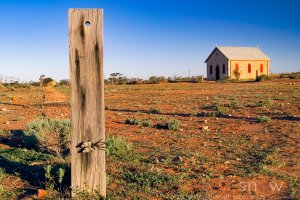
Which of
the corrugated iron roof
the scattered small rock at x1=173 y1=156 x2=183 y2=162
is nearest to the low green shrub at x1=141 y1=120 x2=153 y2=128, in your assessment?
the scattered small rock at x1=173 y1=156 x2=183 y2=162

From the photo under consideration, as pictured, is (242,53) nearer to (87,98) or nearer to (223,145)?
(223,145)

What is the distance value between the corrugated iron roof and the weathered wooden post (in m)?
40.7

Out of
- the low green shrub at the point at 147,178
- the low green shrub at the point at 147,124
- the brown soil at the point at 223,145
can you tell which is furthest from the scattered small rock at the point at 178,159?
the low green shrub at the point at 147,124

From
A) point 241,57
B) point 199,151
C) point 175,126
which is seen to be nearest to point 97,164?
point 199,151

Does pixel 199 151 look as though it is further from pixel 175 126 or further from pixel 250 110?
pixel 250 110

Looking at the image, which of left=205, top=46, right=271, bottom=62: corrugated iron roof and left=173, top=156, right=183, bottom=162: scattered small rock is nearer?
left=173, top=156, right=183, bottom=162: scattered small rock

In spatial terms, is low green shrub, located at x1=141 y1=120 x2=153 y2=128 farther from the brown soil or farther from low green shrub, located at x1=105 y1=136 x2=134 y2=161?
low green shrub, located at x1=105 y1=136 x2=134 y2=161

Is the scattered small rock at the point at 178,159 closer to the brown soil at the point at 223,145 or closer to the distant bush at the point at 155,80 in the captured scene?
the brown soil at the point at 223,145

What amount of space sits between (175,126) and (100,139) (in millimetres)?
4921

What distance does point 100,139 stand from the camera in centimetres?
392

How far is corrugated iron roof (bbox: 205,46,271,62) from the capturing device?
43.8 m

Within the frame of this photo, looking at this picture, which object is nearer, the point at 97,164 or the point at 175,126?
the point at 97,164

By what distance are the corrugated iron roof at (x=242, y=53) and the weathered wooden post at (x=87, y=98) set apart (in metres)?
40.7

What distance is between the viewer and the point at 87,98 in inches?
152
